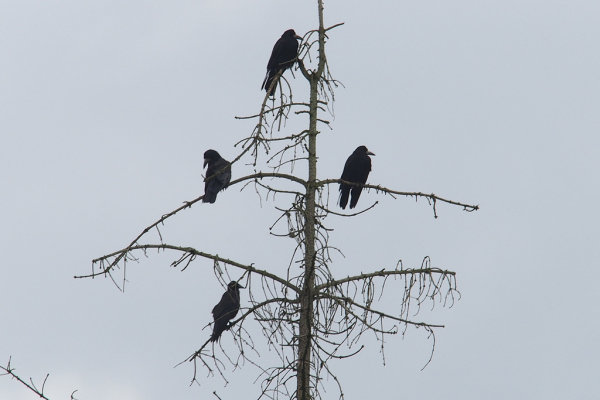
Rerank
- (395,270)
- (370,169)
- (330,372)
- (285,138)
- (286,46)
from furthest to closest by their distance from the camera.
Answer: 1. (370,169)
2. (286,46)
3. (285,138)
4. (395,270)
5. (330,372)

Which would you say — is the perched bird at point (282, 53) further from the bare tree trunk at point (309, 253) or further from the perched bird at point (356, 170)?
the bare tree trunk at point (309, 253)

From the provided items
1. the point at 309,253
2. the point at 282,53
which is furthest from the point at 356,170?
the point at 309,253

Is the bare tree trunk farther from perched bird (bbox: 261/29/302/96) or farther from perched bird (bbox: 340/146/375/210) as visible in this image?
perched bird (bbox: 340/146/375/210)

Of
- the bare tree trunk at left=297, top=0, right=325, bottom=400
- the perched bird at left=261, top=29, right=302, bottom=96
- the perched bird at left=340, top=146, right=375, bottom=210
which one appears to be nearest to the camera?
the bare tree trunk at left=297, top=0, right=325, bottom=400

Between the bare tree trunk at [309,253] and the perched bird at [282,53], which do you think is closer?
the bare tree trunk at [309,253]

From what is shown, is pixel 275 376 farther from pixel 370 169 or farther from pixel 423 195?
pixel 370 169

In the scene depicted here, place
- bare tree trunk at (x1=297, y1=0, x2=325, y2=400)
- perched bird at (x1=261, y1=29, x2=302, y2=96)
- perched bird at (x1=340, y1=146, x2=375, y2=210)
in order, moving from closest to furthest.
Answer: bare tree trunk at (x1=297, y1=0, x2=325, y2=400) < perched bird at (x1=261, y1=29, x2=302, y2=96) < perched bird at (x1=340, y1=146, x2=375, y2=210)

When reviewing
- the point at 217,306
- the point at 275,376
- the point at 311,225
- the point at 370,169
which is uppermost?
the point at 370,169

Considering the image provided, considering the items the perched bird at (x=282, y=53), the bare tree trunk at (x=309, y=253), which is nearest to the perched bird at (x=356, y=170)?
the perched bird at (x=282, y=53)

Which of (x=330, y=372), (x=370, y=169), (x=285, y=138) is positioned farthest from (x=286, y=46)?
(x=330, y=372)

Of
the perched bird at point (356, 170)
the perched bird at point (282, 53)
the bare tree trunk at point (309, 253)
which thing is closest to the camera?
the bare tree trunk at point (309, 253)

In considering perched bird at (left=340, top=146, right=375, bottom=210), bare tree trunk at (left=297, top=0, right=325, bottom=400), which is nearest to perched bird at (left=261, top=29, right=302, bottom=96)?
perched bird at (left=340, top=146, right=375, bottom=210)

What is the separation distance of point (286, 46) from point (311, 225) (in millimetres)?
3862

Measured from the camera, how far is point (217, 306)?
920 cm
